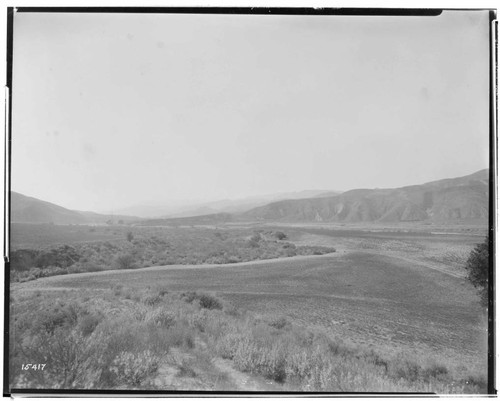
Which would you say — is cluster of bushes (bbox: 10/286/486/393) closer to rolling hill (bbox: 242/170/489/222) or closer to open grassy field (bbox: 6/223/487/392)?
open grassy field (bbox: 6/223/487/392)

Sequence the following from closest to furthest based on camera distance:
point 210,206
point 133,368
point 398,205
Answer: point 133,368 < point 398,205 < point 210,206

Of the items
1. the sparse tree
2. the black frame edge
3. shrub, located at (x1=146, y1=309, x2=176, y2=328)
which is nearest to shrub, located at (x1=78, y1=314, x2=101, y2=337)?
shrub, located at (x1=146, y1=309, x2=176, y2=328)

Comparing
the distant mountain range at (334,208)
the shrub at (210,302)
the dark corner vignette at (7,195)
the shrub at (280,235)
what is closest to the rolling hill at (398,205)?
the distant mountain range at (334,208)

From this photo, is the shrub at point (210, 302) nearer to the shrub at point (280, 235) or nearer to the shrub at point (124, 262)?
the shrub at point (124, 262)

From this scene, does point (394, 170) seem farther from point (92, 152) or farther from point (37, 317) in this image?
point (37, 317)

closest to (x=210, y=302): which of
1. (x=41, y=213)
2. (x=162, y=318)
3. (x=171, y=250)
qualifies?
(x=162, y=318)

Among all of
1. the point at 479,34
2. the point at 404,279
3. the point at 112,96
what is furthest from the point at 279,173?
the point at 479,34

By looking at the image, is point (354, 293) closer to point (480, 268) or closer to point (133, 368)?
point (480, 268)
